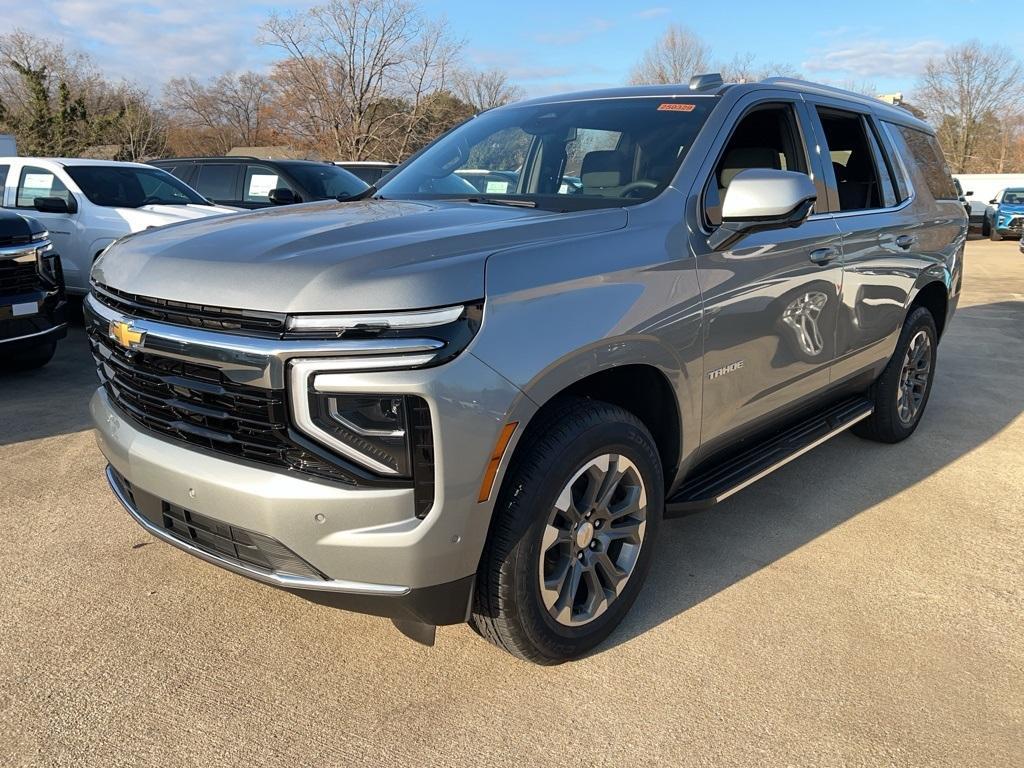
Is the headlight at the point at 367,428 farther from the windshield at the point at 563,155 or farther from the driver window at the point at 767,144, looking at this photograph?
the driver window at the point at 767,144

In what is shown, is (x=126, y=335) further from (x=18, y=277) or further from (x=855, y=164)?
(x=18, y=277)

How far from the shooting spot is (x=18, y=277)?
219 inches

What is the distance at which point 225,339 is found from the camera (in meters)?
2.13

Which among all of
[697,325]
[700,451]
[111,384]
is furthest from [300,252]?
[700,451]

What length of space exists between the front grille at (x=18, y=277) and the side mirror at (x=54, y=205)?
289 centimetres

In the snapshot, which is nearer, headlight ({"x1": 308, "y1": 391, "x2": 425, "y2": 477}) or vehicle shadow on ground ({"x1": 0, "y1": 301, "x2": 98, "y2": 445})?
headlight ({"x1": 308, "y1": 391, "x2": 425, "y2": 477})

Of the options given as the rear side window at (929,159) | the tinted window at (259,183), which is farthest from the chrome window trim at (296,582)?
the tinted window at (259,183)

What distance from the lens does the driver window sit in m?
3.52

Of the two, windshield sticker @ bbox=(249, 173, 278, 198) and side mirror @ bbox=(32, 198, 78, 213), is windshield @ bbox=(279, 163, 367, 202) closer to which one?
windshield sticker @ bbox=(249, 173, 278, 198)

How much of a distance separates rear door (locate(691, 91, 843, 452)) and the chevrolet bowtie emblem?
73.6 inches

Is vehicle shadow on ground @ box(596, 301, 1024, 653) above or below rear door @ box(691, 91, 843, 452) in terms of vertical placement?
below

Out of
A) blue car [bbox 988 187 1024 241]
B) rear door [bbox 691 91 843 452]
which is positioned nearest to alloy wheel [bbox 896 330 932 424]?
rear door [bbox 691 91 843 452]

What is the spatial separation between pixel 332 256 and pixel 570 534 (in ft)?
3.71

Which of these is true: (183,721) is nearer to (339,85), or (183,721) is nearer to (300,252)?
(300,252)
